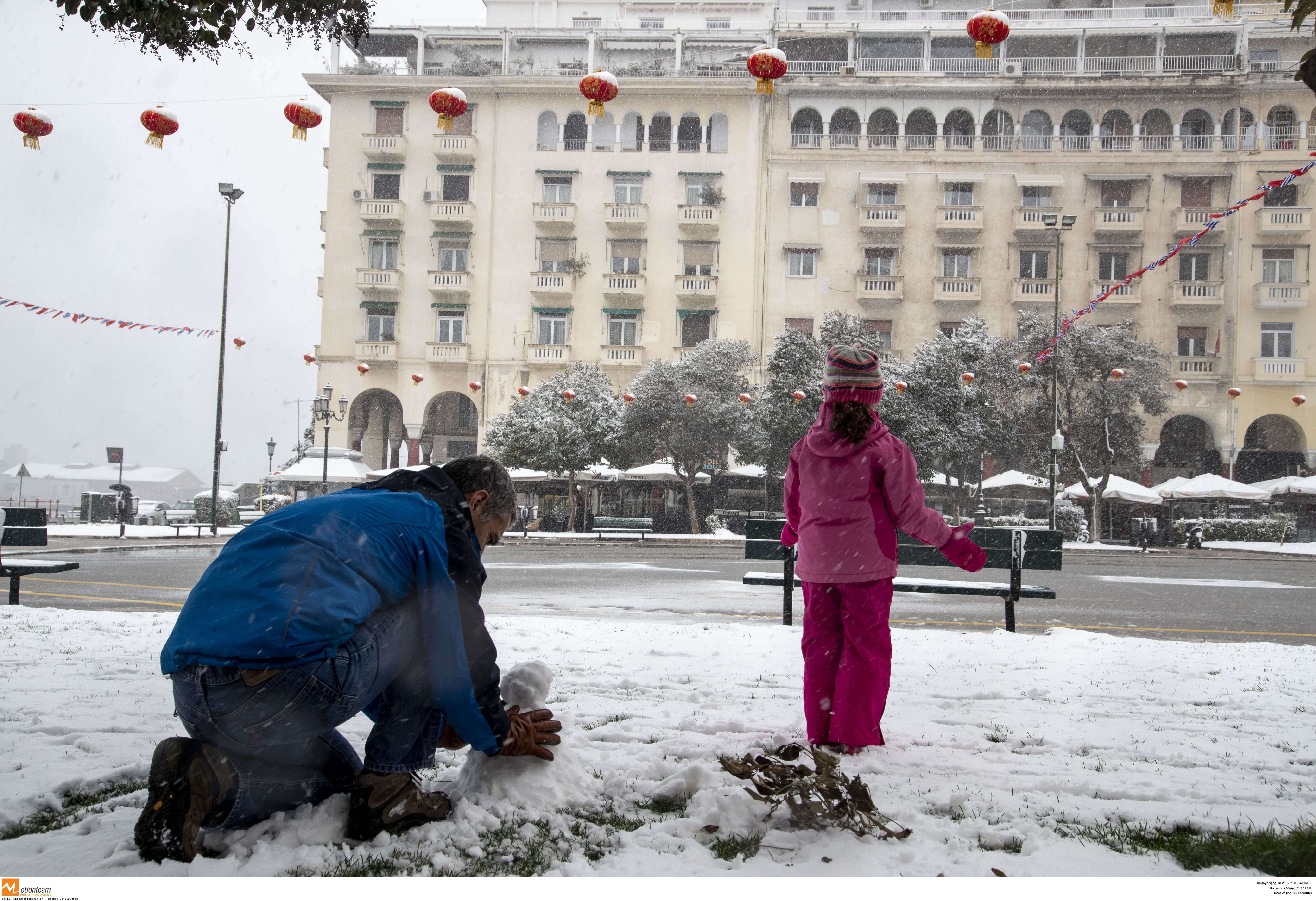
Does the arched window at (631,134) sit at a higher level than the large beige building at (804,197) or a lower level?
higher

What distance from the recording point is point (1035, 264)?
81.4 ft

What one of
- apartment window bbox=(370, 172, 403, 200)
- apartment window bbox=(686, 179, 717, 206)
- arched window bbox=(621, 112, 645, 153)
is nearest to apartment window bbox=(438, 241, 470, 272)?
apartment window bbox=(370, 172, 403, 200)

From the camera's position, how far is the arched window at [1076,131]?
16.2 meters

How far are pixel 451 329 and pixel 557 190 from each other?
5.26 meters

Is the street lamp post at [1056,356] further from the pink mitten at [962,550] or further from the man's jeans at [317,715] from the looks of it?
the man's jeans at [317,715]

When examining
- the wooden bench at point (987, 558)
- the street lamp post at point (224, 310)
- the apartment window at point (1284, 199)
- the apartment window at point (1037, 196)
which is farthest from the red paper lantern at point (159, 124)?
the apartment window at point (1037, 196)

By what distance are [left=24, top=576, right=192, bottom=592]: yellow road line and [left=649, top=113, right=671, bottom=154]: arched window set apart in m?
15.1

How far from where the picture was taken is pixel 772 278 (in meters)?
26.7

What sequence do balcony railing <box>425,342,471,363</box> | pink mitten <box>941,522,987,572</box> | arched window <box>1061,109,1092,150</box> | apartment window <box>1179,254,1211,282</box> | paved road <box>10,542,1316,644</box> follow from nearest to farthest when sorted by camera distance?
1. pink mitten <box>941,522,987,572</box>
2. paved road <box>10,542,1316,644</box>
3. arched window <box>1061,109,1092,150</box>
4. balcony railing <box>425,342,471,363</box>
5. apartment window <box>1179,254,1211,282</box>

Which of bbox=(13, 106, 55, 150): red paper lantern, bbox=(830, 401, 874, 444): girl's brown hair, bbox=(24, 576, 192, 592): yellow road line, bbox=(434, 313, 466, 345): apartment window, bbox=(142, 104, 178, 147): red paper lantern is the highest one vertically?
bbox=(434, 313, 466, 345): apartment window

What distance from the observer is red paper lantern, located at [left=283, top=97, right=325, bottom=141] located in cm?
574

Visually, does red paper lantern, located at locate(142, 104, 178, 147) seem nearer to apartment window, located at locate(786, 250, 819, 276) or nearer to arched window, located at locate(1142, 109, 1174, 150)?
arched window, located at locate(1142, 109, 1174, 150)

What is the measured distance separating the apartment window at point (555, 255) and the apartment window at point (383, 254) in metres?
6.54

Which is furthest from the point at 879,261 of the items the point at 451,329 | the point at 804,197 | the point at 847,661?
the point at 847,661
